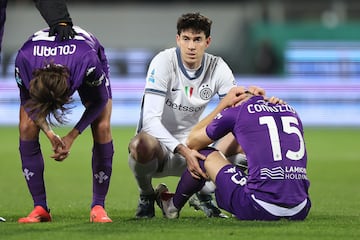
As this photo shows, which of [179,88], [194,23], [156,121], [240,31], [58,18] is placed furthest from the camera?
[240,31]

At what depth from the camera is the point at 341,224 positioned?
22.1 ft

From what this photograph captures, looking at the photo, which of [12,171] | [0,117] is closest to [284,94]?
[0,117]

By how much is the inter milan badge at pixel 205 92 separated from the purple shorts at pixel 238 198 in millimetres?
1211

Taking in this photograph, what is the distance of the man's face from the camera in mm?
7613

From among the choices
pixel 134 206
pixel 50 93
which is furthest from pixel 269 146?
pixel 134 206

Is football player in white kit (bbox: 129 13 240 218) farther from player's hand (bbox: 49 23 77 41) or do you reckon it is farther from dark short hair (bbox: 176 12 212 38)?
player's hand (bbox: 49 23 77 41)

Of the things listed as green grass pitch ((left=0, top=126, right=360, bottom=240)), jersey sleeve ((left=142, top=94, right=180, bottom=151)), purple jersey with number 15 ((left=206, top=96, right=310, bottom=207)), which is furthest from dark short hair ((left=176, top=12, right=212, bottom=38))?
green grass pitch ((left=0, top=126, right=360, bottom=240))

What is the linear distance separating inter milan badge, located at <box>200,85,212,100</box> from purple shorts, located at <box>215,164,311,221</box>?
1211mm

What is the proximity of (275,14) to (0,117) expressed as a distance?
6897 millimetres

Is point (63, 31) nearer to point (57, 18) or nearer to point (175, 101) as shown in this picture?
point (57, 18)

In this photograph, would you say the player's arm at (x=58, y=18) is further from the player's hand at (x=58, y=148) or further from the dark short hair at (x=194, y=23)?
the dark short hair at (x=194, y=23)

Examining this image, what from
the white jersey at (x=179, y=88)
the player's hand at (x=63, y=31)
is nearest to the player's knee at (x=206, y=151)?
the white jersey at (x=179, y=88)

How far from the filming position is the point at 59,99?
20.9 feet

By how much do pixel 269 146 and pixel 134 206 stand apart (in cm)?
237
